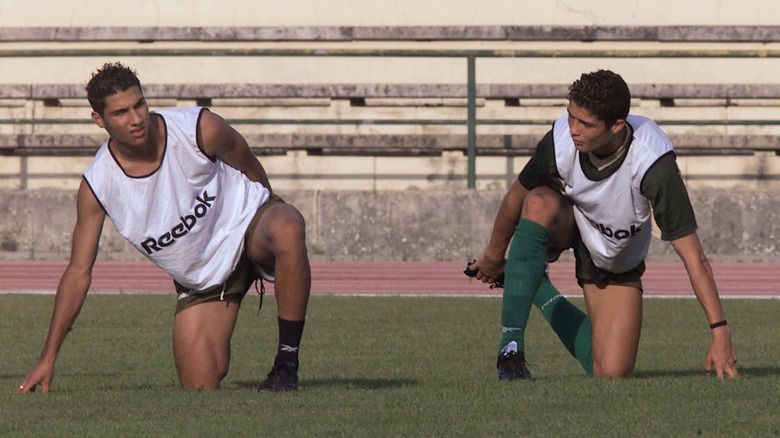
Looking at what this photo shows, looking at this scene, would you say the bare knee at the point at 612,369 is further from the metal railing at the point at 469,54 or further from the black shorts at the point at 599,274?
the metal railing at the point at 469,54

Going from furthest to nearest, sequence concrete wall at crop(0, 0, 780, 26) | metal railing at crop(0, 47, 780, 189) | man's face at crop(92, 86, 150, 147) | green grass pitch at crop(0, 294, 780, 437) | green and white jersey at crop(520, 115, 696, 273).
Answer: concrete wall at crop(0, 0, 780, 26) → metal railing at crop(0, 47, 780, 189) → green and white jersey at crop(520, 115, 696, 273) → man's face at crop(92, 86, 150, 147) → green grass pitch at crop(0, 294, 780, 437)

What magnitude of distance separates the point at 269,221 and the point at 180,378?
2.92ft

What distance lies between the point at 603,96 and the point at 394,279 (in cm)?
883

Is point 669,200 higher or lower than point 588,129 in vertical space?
lower

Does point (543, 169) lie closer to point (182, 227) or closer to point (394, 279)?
point (182, 227)

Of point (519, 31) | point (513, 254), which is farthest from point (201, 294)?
point (519, 31)

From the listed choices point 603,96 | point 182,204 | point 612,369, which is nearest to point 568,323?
point 612,369

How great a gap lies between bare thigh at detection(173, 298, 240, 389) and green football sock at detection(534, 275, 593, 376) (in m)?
1.67

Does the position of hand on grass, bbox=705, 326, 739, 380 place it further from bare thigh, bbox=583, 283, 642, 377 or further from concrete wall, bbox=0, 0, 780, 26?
concrete wall, bbox=0, 0, 780, 26

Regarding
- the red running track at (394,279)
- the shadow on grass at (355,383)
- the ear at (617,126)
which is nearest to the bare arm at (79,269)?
the shadow on grass at (355,383)

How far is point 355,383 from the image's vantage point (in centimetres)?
801

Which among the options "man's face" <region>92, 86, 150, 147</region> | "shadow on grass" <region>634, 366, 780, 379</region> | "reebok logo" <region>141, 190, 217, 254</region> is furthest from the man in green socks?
"man's face" <region>92, 86, 150, 147</region>

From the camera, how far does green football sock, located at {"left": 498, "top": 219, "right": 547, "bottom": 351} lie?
25.9ft

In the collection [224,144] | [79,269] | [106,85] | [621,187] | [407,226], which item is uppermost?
[106,85]
